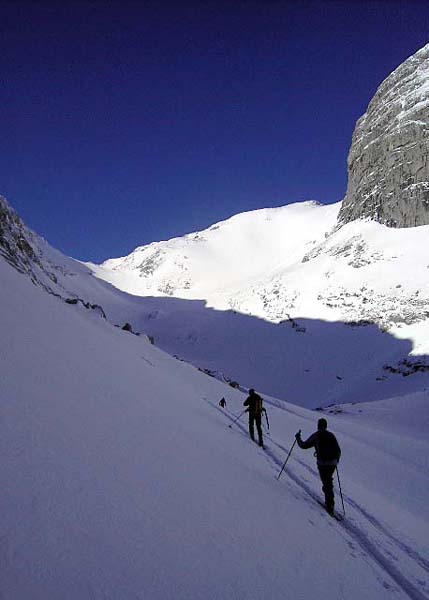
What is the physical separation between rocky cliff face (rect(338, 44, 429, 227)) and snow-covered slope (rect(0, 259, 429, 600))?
76.1 metres

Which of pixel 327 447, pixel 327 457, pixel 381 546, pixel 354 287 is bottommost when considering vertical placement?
pixel 381 546

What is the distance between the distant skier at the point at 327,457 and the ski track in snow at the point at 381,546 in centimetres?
36

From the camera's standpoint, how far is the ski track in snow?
4879mm

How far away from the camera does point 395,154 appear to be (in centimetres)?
8138

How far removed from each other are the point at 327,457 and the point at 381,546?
1534mm

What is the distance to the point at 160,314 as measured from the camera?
75.1 m

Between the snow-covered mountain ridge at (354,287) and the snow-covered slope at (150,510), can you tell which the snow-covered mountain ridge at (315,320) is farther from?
the snow-covered slope at (150,510)

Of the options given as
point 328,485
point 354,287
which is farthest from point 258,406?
point 354,287

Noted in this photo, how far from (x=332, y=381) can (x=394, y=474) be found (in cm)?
3010

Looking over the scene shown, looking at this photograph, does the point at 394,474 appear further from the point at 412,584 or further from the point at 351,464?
the point at 412,584

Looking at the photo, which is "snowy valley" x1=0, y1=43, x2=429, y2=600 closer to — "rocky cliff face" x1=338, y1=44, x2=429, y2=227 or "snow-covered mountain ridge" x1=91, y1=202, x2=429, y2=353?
"snow-covered mountain ridge" x1=91, y1=202, x2=429, y2=353

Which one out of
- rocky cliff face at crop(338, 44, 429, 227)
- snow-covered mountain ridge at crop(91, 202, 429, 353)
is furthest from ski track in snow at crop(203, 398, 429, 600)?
rocky cliff face at crop(338, 44, 429, 227)

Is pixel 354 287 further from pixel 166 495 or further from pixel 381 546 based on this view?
pixel 166 495

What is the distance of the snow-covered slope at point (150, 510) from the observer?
8.79ft
